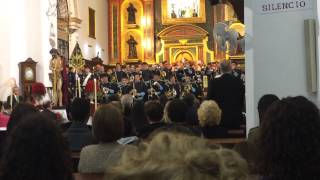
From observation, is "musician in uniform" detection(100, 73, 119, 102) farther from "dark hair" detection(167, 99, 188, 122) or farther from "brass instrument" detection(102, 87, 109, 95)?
"dark hair" detection(167, 99, 188, 122)

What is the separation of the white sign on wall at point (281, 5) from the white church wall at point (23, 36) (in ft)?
39.2

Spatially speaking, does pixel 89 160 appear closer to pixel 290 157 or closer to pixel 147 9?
pixel 290 157

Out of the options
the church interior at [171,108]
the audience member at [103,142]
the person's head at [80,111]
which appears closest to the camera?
the church interior at [171,108]

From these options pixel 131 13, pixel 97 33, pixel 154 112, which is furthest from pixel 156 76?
pixel 154 112

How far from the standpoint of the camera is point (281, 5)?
5.91 m

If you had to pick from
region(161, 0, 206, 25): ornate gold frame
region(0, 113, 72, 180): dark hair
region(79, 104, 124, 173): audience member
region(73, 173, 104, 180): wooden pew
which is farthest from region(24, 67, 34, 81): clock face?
region(0, 113, 72, 180): dark hair

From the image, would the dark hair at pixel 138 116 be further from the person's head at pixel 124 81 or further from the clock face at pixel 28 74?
the person's head at pixel 124 81

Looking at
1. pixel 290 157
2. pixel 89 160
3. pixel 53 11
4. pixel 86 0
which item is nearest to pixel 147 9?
pixel 86 0

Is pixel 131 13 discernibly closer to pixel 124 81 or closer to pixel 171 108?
pixel 124 81

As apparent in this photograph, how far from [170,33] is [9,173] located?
929 inches

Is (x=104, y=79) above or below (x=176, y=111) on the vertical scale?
above

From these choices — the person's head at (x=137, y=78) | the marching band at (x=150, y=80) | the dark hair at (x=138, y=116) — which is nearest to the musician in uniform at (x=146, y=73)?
the marching band at (x=150, y=80)

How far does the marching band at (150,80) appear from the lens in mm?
17188

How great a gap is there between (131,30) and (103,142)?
73.1 feet
